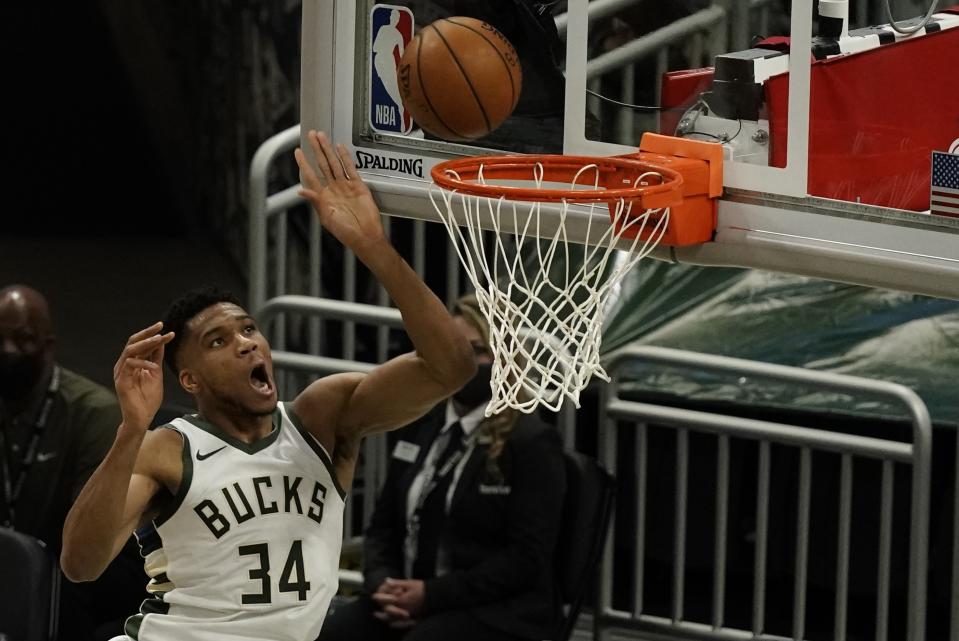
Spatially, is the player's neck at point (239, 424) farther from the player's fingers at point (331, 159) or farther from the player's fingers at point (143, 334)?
the player's fingers at point (331, 159)

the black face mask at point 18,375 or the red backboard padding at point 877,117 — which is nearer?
the red backboard padding at point 877,117

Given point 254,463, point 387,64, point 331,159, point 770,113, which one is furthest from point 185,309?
point 770,113

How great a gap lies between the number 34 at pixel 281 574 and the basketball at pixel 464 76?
1070mm

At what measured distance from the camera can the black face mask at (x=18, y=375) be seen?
5613 mm

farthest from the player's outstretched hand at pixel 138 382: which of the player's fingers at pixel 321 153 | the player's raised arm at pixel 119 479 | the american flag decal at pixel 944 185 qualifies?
the american flag decal at pixel 944 185

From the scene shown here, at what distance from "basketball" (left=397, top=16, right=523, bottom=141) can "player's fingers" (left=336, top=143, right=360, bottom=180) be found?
0.23 meters

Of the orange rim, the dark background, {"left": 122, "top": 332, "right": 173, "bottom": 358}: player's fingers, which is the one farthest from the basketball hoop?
the dark background

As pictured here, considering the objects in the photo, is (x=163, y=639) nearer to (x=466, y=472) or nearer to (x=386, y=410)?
(x=386, y=410)

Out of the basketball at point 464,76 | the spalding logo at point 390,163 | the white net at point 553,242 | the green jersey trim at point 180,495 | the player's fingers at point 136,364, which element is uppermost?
the basketball at point 464,76

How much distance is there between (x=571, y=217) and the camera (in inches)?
155

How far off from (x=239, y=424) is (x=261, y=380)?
11 cm

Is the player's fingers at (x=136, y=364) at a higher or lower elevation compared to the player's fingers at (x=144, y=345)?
lower

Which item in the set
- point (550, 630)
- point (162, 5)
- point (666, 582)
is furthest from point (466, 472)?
point (162, 5)

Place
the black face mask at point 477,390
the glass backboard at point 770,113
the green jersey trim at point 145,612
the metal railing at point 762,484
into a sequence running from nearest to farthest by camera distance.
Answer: the glass backboard at point 770,113, the green jersey trim at point 145,612, the metal railing at point 762,484, the black face mask at point 477,390
